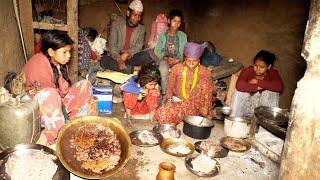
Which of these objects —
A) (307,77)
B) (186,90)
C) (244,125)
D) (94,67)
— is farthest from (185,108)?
(307,77)

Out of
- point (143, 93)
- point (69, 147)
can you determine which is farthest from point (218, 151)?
point (69, 147)

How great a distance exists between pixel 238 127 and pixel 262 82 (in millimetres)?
1089

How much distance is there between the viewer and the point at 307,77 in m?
1.85

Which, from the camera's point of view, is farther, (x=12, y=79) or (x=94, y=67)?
(x=94, y=67)

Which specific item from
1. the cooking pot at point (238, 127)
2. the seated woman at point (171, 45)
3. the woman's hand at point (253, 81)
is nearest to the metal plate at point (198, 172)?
the cooking pot at point (238, 127)

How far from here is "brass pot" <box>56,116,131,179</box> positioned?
3.34 m

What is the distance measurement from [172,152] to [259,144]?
4.24 feet

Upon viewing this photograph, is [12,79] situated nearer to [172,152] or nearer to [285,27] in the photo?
[172,152]

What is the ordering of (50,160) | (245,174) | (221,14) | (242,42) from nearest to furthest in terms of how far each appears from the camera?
(50,160) < (245,174) < (242,42) < (221,14)

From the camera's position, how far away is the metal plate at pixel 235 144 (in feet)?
→ 15.1

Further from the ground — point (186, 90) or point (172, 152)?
point (186, 90)

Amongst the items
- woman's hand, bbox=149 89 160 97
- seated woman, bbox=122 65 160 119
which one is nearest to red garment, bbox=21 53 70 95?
seated woman, bbox=122 65 160 119

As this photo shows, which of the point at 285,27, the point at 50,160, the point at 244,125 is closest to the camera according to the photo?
the point at 50,160

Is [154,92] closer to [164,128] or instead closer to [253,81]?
[164,128]
